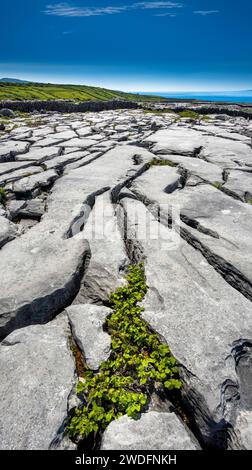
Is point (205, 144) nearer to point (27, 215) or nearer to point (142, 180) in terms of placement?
point (142, 180)

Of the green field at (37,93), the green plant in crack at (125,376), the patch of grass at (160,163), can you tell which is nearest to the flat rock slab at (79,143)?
the patch of grass at (160,163)

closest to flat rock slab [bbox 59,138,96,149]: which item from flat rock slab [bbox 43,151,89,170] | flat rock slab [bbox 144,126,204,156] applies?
flat rock slab [bbox 43,151,89,170]

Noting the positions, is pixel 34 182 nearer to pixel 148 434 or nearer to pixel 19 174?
pixel 19 174

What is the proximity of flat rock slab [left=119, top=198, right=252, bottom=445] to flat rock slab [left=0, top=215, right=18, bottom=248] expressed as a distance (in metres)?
1.39

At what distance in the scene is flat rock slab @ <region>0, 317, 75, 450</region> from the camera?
150cm

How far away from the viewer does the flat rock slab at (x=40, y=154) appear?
5.98m

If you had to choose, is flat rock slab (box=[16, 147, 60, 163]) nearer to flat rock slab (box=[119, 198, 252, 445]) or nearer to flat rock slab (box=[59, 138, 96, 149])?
flat rock slab (box=[59, 138, 96, 149])

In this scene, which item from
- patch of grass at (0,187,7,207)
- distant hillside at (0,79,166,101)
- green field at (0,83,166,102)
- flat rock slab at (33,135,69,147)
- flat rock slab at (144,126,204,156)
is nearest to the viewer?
patch of grass at (0,187,7,207)

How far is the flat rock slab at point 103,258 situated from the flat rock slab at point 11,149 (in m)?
3.53

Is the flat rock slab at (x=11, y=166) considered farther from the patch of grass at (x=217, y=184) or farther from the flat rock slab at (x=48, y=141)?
the patch of grass at (x=217, y=184)

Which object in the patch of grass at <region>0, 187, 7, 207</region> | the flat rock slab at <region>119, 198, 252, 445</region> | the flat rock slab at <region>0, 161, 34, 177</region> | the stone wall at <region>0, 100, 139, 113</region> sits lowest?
the flat rock slab at <region>119, 198, 252, 445</region>

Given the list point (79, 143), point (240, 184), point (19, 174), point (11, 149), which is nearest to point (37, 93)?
point (79, 143)

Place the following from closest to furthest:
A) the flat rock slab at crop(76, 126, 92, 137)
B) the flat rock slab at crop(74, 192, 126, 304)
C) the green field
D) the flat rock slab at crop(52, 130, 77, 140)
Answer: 1. the flat rock slab at crop(74, 192, 126, 304)
2. the flat rock slab at crop(52, 130, 77, 140)
3. the flat rock slab at crop(76, 126, 92, 137)
4. the green field
